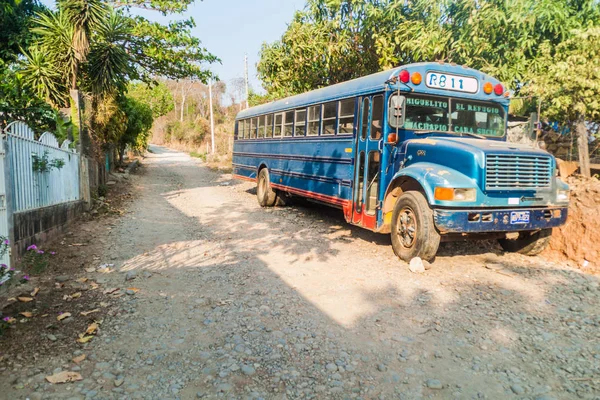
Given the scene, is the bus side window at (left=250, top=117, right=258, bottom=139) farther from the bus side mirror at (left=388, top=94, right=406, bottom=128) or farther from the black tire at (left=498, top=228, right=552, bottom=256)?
the black tire at (left=498, top=228, right=552, bottom=256)

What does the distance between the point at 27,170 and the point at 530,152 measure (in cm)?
669

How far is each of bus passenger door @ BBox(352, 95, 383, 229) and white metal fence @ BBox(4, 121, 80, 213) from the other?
4.74 meters

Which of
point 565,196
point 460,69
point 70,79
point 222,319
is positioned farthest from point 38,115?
point 565,196

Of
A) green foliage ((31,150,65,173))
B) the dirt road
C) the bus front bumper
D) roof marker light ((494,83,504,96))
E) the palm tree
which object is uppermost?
the palm tree

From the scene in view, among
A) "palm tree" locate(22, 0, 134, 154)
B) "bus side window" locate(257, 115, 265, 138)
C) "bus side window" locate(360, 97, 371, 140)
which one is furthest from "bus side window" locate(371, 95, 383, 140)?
"palm tree" locate(22, 0, 134, 154)

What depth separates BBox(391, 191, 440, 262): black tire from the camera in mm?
5246

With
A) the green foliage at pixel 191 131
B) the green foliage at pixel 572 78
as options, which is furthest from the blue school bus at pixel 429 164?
the green foliage at pixel 191 131

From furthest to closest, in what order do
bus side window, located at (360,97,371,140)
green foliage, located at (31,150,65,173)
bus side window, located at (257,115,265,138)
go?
bus side window, located at (257,115,265,138), bus side window, located at (360,97,371,140), green foliage, located at (31,150,65,173)

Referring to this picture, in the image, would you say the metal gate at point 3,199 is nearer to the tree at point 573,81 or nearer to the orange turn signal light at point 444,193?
the orange turn signal light at point 444,193

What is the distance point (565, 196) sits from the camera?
5.50 meters

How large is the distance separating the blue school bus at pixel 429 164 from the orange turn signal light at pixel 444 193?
0.04 ft

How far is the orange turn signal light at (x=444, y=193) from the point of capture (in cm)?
496

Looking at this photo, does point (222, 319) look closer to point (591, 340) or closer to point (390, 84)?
point (591, 340)

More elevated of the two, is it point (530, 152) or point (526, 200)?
point (530, 152)
